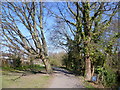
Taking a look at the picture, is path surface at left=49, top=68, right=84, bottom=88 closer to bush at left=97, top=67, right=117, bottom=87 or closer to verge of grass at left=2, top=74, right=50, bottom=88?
verge of grass at left=2, top=74, right=50, bottom=88

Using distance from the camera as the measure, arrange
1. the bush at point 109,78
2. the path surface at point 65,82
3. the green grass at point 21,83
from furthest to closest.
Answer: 1. the bush at point 109,78
2. the path surface at point 65,82
3. the green grass at point 21,83

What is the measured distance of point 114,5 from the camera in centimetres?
866

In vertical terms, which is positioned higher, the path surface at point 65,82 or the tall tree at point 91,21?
the tall tree at point 91,21

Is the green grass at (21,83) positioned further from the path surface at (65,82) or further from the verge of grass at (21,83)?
the path surface at (65,82)

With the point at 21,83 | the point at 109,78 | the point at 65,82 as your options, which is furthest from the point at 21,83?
the point at 109,78

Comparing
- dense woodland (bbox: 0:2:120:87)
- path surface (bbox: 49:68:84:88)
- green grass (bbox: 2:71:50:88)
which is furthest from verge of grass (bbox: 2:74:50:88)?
dense woodland (bbox: 0:2:120:87)

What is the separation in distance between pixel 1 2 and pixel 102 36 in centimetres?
799

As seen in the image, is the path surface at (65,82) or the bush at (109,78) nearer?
the path surface at (65,82)

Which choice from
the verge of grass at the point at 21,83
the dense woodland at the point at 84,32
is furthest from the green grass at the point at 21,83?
the dense woodland at the point at 84,32

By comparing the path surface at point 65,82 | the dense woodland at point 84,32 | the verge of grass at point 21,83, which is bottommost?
the path surface at point 65,82

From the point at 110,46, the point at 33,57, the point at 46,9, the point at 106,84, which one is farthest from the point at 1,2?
the point at 106,84

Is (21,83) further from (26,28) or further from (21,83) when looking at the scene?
(26,28)

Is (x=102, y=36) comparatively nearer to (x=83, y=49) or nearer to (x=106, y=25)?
(x=106, y=25)

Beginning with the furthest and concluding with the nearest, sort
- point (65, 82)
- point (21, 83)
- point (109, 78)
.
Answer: point (109, 78) < point (65, 82) < point (21, 83)
